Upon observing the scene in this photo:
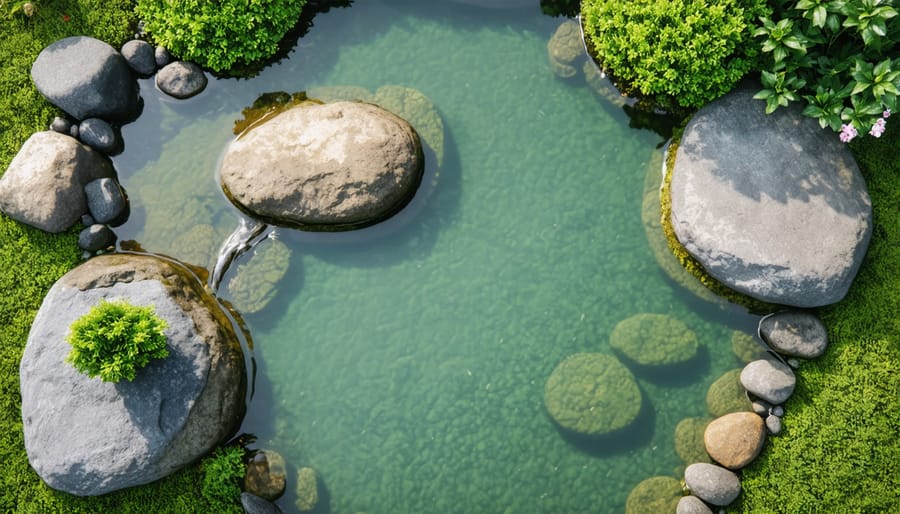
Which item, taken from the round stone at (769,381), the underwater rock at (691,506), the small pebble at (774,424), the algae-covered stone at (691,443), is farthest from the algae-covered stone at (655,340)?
the underwater rock at (691,506)

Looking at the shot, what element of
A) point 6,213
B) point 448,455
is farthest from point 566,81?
point 6,213

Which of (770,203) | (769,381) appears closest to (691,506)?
(769,381)

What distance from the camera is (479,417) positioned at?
9.23 meters

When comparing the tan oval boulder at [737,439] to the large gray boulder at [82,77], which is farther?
the large gray boulder at [82,77]

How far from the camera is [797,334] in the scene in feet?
29.2

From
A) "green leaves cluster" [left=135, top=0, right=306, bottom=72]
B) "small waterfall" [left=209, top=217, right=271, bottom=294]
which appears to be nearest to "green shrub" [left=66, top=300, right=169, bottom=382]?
"small waterfall" [left=209, top=217, right=271, bottom=294]

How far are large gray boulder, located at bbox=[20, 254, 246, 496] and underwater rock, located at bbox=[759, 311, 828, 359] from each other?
715cm

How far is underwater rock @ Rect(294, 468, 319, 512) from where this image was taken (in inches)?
349

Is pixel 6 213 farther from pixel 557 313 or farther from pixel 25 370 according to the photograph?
pixel 557 313

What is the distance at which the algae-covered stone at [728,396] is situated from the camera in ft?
29.7

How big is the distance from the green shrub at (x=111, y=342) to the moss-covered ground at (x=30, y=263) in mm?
1614

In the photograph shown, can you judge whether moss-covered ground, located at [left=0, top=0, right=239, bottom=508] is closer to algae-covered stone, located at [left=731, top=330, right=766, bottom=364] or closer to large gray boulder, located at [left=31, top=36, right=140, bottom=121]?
large gray boulder, located at [left=31, top=36, right=140, bottom=121]

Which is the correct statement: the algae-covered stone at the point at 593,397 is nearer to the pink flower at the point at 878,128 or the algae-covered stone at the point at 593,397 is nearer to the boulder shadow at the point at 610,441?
the boulder shadow at the point at 610,441

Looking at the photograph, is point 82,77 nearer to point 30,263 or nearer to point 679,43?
point 30,263
